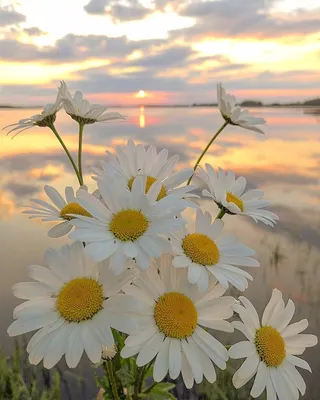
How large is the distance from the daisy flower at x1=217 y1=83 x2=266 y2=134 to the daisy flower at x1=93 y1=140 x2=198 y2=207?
0.13 metres

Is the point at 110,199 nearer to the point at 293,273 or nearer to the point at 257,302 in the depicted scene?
the point at 257,302

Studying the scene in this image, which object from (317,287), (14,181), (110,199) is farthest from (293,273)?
(14,181)

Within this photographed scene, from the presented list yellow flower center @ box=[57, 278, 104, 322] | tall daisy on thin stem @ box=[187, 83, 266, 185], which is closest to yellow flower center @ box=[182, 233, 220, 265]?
yellow flower center @ box=[57, 278, 104, 322]

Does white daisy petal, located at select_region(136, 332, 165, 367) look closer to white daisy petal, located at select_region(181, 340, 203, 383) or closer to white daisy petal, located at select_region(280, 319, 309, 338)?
white daisy petal, located at select_region(181, 340, 203, 383)

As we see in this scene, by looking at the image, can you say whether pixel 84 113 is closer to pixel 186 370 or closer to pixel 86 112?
pixel 86 112

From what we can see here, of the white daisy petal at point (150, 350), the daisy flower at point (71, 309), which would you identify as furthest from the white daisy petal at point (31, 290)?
the white daisy petal at point (150, 350)

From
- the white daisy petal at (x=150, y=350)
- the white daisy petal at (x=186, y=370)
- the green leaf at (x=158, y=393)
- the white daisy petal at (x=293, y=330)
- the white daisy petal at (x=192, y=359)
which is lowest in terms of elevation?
the green leaf at (x=158, y=393)

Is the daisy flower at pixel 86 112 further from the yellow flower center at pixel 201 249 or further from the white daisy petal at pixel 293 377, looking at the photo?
the white daisy petal at pixel 293 377

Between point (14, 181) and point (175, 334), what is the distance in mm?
2721

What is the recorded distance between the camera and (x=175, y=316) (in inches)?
20.5

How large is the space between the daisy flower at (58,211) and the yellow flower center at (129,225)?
0.07 meters

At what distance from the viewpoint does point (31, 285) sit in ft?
1.73

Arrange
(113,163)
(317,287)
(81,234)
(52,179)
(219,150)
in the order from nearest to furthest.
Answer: (81,234), (113,163), (317,287), (52,179), (219,150)

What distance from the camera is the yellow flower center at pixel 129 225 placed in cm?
49
